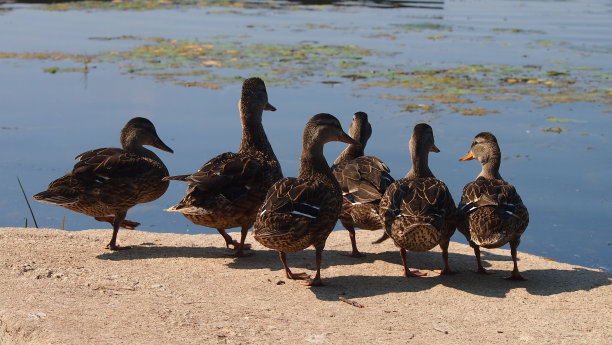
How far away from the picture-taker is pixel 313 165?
21.7 ft

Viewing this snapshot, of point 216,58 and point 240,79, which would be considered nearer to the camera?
→ point 240,79

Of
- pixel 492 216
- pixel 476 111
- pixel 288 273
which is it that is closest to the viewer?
pixel 492 216

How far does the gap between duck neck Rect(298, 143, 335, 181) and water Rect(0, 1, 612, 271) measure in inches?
87.5

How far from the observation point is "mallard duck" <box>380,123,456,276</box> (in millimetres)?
5996

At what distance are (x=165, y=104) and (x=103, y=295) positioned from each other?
741 centimetres

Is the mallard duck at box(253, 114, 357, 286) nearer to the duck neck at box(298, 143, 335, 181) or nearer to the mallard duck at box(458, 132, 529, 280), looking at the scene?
the duck neck at box(298, 143, 335, 181)

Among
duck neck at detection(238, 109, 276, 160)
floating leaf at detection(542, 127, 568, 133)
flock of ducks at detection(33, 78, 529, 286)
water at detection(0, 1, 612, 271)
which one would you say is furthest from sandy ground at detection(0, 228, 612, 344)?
floating leaf at detection(542, 127, 568, 133)

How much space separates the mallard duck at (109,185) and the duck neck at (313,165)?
151 cm

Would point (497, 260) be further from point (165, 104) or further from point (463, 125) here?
point (165, 104)

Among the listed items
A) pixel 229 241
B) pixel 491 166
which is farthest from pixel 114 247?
pixel 491 166

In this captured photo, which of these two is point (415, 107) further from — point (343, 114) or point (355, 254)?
point (355, 254)

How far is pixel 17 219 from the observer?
841cm

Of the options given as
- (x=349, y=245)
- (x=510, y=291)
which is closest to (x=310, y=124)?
(x=349, y=245)

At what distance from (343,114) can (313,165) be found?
497 cm
